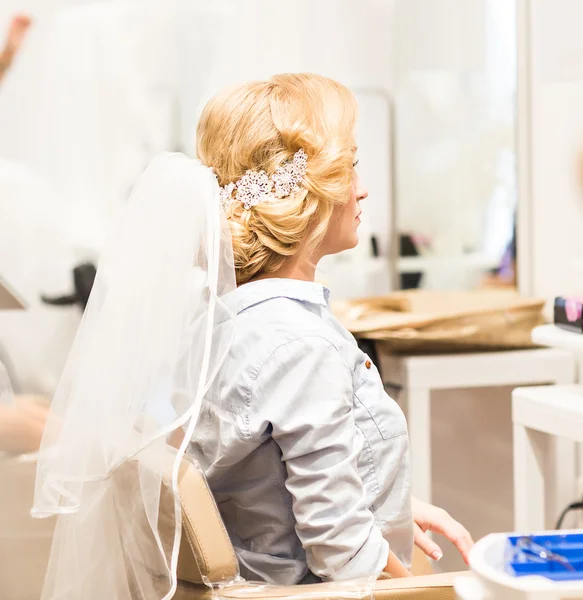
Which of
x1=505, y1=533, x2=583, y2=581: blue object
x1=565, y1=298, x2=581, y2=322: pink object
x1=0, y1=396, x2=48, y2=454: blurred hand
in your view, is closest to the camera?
x1=505, y1=533, x2=583, y2=581: blue object

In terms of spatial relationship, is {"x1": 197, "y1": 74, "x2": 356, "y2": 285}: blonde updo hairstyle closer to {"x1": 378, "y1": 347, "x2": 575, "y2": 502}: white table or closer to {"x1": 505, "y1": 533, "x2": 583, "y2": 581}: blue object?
{"x1": 505, "y1": 533, "x2": 583, "y2": 581}: blue object

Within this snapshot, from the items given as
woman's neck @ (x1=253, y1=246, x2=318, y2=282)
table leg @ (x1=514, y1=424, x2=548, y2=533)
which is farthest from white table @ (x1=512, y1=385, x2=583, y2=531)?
woman's neck @ (x1=253, y1=246, x2=318, y2=282)

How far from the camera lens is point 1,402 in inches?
49.2

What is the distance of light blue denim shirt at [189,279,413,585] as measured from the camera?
941 millimetres

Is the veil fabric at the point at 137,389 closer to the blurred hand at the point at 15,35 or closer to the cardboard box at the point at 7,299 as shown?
the cardboard box at the point at 7,299

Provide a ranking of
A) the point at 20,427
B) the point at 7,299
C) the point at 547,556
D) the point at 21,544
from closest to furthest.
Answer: the point at 547,556 → the point at 20,427 → the point at 21,544 → the point at 7,299

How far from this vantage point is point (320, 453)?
3.10 feet

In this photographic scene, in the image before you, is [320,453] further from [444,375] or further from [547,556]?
[444,375]

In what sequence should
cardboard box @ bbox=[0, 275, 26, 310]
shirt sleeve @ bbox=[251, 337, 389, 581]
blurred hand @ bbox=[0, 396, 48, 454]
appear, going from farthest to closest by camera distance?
cardboard box @ bbox=[0, 275, 26, 310]
blurred hand @ bbox=[0, 396, 48, 454]
shirt sleeve @ bbox=[251, 337, 389, 581]

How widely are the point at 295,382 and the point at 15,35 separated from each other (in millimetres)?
1807

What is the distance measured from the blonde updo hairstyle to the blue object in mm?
460

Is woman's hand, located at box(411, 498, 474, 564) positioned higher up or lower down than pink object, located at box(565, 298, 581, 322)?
lower down

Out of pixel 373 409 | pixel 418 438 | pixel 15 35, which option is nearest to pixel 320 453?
pixel 373 409

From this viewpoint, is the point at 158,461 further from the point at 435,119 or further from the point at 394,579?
the point at 435,119
